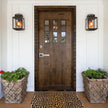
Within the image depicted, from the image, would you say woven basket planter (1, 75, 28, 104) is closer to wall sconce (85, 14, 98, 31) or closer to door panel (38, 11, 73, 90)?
door panel (38, 11, 73, 90)

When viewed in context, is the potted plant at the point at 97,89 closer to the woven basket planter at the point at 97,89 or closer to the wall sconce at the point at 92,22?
the woven basket planter at the point at 97,89

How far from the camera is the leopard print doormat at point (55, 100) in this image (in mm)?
2061

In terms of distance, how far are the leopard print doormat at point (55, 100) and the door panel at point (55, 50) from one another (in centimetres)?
28

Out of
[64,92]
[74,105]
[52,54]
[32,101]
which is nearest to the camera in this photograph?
[74,105]

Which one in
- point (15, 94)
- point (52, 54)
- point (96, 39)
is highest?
point (96, 39)

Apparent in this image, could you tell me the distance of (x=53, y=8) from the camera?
271cm

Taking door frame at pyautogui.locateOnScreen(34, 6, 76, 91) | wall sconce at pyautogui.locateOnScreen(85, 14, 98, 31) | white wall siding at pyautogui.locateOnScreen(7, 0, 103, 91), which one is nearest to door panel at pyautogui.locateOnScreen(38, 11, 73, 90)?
door frame at pyautogui.locateOnScreen(34, 6, 76, 91)

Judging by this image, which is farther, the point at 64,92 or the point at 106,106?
the point at 64,92

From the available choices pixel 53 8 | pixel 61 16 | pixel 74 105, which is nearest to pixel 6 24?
pixel 53 8

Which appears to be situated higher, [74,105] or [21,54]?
[21,54]

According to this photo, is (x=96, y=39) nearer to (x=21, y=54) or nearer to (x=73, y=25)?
(x=73, y=25)

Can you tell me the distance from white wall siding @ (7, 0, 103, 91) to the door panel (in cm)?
24

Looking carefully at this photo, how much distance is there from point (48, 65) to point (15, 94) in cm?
111

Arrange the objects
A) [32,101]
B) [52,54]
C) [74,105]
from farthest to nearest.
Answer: [52,54] → [32,101] → [74,105]
